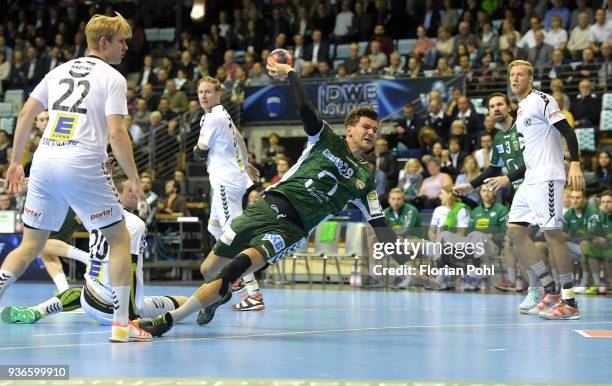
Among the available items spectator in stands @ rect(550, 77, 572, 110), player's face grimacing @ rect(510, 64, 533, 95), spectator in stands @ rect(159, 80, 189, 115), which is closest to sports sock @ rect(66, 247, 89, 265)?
player's face grimacing @ rect(510, 64, 533, 95)

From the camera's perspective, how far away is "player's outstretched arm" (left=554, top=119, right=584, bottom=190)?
856cm

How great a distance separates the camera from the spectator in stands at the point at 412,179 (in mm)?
16797

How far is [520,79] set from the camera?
9531 mm

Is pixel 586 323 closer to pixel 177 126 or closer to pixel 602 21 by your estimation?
pixel 602 21

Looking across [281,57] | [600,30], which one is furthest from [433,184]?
[281,57]

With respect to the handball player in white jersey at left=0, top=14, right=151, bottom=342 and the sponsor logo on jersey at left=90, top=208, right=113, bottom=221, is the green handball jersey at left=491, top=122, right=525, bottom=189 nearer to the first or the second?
the handball player in white jersey at left=0, top=14, right=151, bottom=342

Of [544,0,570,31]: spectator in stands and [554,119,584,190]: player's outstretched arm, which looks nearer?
[554,119,584,190]: player's outstretched arm

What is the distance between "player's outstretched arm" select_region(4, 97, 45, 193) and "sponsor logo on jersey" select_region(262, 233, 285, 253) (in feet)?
5.83

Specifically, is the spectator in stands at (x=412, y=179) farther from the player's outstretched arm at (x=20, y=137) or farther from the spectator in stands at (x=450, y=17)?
the player's outstretched arm at (x=20, y=137)

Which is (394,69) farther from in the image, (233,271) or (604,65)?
(233,271)

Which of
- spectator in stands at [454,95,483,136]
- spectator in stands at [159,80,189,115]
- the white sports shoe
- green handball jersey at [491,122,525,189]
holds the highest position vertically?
spectator in stands at [159,80,189,115]

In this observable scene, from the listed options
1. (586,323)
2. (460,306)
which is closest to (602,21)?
(460,306)

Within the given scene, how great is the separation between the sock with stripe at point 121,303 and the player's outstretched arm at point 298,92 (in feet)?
5.71

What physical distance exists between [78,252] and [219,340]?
360cm
